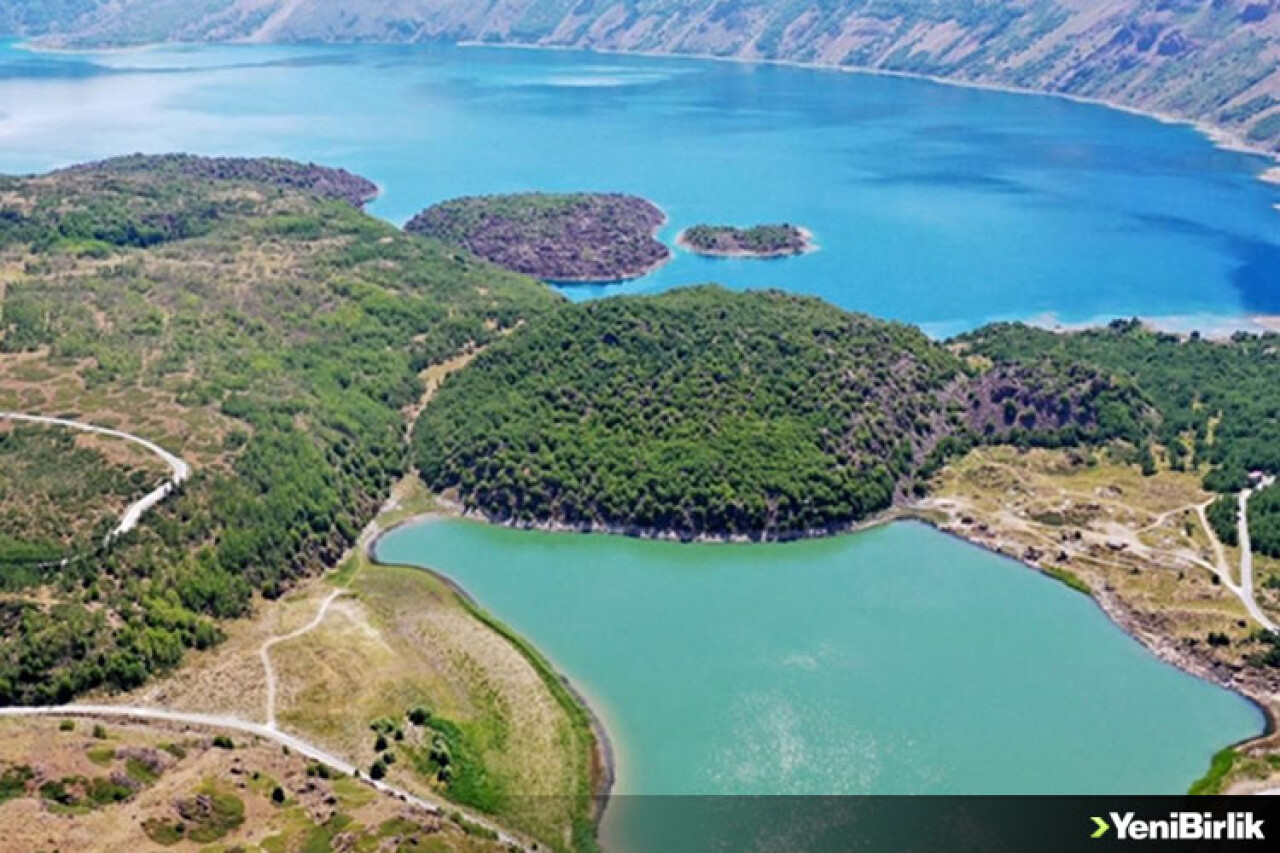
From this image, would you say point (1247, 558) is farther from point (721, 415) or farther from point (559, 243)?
point (559, 243)

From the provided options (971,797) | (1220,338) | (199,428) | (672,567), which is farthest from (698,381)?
(1220,338)

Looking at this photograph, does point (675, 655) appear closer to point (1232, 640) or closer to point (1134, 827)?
point (1134, 827)

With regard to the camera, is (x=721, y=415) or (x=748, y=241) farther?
(x=748, y=241)

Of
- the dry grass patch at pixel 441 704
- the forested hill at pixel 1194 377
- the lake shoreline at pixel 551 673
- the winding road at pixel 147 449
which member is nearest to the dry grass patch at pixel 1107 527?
the forested hill at pixel 1194 377

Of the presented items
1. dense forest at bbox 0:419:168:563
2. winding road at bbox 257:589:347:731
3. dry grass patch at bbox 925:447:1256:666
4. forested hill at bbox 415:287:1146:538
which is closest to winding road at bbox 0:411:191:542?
dense forest at bbox 0:419:168:563

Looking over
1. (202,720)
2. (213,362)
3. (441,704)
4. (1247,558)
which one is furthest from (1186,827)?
(213,362)
